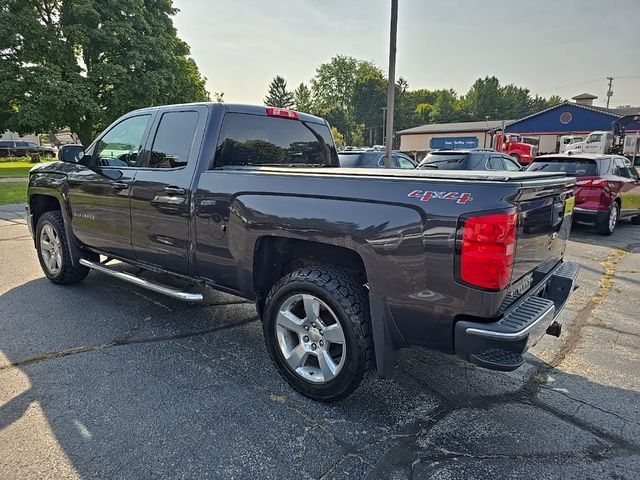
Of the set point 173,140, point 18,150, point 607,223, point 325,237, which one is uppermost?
point 18,150

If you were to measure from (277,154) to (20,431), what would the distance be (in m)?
2.82

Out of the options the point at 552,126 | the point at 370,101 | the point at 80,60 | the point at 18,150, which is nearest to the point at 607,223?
the point at 80,60

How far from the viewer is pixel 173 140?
3.79 metres

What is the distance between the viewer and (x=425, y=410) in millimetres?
2855

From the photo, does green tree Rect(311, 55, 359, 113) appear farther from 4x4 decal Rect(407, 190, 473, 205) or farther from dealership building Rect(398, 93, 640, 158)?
4x4 decal Rect(407, 190, 473, 205)

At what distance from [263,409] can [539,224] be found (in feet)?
6.89

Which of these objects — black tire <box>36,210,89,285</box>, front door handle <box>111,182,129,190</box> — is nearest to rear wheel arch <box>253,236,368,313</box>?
front door handle <box>111,182,129,190</box>

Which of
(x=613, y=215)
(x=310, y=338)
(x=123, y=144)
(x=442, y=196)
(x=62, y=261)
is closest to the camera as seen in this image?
(x=442, y=196)

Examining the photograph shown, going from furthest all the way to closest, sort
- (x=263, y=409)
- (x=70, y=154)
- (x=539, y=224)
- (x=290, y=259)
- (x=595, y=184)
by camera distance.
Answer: (x=595, y=184), (x=70, y=154), (x=290, y=259), (x=263, y=409), (x=539, y=224)

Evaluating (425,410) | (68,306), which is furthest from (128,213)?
(425,410)

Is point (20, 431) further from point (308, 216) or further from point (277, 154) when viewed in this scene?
point (277, 154)

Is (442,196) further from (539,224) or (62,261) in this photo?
(62,261)

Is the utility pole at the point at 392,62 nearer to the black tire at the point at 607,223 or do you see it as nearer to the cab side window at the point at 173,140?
the black tire at the point at 607,223

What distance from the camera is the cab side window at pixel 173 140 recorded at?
11.9 ft
